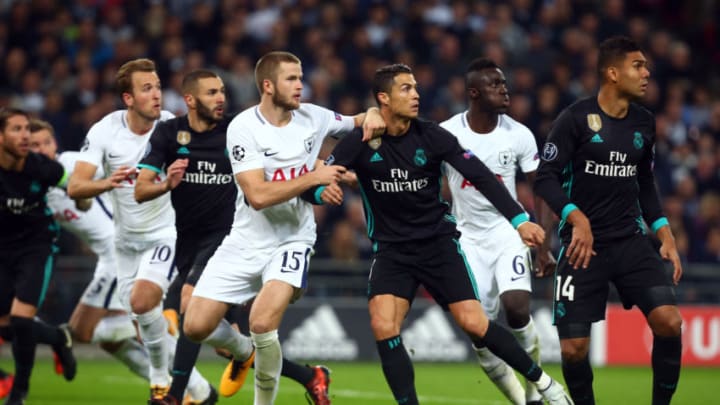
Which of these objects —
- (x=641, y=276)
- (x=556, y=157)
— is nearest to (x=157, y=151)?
(x=556, y=157)

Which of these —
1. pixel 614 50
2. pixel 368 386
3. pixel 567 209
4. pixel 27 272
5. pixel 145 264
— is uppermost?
pixel 614 50

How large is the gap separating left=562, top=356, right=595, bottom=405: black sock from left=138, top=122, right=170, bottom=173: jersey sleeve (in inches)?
136

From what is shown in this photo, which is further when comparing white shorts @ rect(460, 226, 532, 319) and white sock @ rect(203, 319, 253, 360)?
white shorts @ rect(460, 226, 532, 319)

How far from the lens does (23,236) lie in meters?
11.3

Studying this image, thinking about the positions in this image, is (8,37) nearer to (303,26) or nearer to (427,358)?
(303,26)

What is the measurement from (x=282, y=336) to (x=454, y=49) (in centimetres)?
572

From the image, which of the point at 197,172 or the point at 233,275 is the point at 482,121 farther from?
the point at 233,275

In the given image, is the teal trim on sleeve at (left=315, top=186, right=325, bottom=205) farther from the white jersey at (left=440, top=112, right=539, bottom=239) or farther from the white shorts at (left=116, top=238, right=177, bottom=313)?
the white shorts at (left=116, top=238, right=177, bottom=313)

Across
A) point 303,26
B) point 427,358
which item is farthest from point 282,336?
point 303,26

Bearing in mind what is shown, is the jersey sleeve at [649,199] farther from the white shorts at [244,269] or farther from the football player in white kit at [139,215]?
the football player in white kit at [139,215]

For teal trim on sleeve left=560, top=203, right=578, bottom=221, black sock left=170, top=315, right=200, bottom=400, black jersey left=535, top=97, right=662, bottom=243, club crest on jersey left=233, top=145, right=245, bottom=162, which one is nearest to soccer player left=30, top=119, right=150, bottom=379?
black sock left=170, top=315, right=200, bottom=400

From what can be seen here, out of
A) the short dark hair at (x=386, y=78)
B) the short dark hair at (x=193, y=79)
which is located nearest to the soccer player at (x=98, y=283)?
the short dark hair at (x=193, y=79)

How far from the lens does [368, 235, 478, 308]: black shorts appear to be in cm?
870

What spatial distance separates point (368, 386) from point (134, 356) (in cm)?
287
